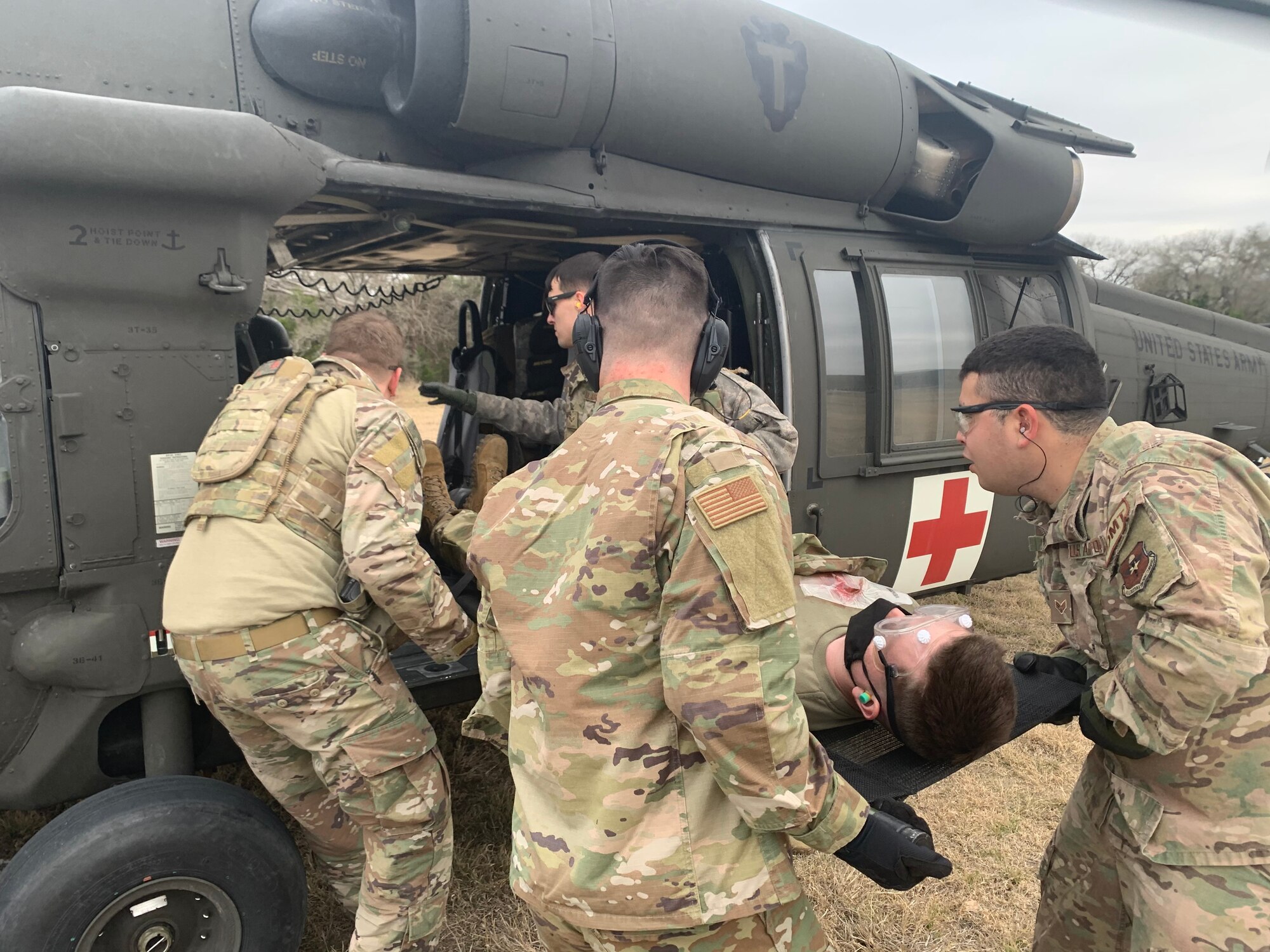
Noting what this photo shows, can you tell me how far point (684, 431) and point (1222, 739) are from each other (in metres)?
1.26

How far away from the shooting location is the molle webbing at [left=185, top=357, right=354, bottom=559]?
2.14 metres

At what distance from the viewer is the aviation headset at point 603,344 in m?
1.55

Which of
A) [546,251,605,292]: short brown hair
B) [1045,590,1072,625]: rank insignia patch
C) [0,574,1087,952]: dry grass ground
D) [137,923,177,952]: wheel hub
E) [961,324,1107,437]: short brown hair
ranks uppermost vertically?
[961,324,1107,437]: short brown hair

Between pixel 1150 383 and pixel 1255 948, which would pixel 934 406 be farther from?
pixel 1255 948

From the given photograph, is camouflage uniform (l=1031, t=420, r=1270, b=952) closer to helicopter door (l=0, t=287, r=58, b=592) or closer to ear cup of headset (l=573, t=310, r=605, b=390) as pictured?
ear cup of headset (l=573, t=310, r=605, b=390)

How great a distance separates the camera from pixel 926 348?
3.88 meters

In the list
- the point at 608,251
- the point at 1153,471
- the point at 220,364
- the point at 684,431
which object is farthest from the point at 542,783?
the point at 608,251

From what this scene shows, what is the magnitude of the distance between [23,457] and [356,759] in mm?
1132

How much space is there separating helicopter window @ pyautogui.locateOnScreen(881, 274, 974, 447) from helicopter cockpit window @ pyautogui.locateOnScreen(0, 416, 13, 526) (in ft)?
10.4

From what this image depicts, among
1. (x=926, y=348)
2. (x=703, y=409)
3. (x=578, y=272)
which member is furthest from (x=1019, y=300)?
(x=578, y=272)

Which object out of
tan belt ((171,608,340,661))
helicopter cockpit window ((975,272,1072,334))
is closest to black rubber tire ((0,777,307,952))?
tan belt ((171,608,340,661))

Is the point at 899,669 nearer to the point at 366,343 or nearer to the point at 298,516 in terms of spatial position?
the point at 298,516

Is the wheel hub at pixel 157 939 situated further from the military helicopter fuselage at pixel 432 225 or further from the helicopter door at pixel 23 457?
the helicopter door at pixel 23 457

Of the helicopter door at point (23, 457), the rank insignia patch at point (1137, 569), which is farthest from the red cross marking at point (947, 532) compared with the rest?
the helicopter door at point (23, 457)
